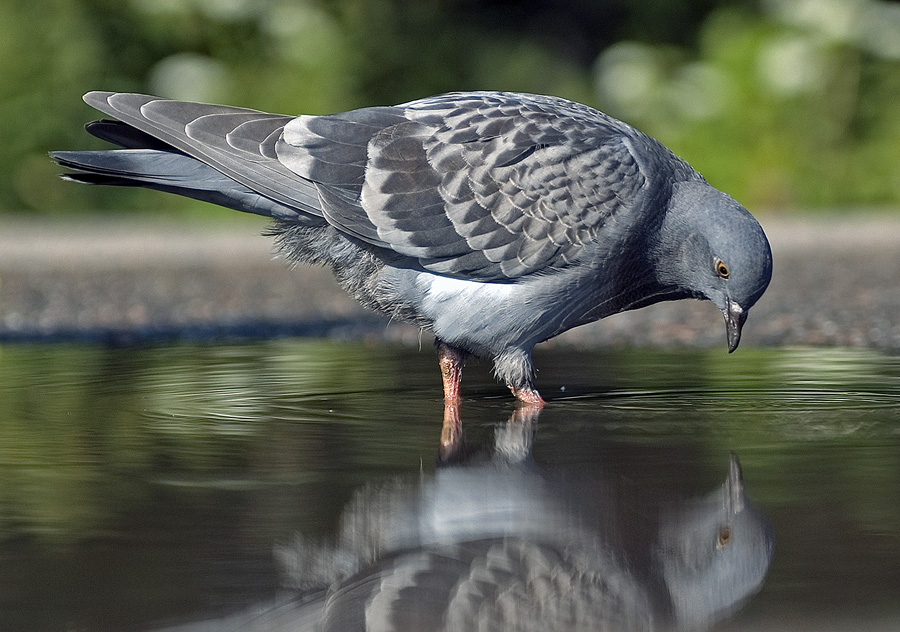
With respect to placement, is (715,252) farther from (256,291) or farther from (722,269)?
(256,291)

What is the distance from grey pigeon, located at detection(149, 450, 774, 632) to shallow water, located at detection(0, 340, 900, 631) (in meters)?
0.06

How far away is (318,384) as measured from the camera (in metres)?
4.94

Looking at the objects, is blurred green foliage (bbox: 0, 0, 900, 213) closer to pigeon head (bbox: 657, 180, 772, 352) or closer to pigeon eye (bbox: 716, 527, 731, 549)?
pigeon head (bbox: 657, 180, 772, 352)

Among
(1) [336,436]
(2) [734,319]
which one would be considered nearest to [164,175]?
(1) [336,436]

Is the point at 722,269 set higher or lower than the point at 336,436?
higher

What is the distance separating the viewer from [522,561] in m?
2.67

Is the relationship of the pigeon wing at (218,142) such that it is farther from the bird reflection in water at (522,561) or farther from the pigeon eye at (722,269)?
the bird reflection in water at (522,561)

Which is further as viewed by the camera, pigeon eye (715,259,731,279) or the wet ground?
pigeon eye (715,259,731,279)

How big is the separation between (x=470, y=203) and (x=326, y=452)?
1.41 m

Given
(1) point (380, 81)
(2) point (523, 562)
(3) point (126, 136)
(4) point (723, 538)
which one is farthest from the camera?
(1) point (380, 81)

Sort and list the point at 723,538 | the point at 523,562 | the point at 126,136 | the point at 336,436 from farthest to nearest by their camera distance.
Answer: the point at 126,136 → the point at 336,436 → the point at 723,538 → the point at 523,562

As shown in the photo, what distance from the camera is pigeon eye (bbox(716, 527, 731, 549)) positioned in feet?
9.11

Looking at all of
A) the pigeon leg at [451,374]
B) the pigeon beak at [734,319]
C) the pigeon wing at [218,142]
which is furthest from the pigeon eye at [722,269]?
the pigeon wing at [218,142]

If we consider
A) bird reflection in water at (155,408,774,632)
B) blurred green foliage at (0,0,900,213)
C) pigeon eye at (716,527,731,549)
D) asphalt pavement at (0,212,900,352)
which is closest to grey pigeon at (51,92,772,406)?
asphalt pavement at (0,212,900,352)
